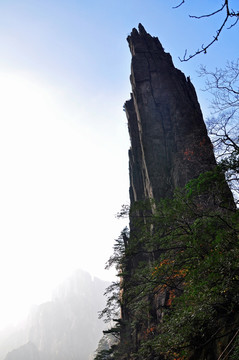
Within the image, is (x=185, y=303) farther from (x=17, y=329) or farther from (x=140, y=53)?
(x=17, y=329)

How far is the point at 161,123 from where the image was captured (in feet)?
69.1

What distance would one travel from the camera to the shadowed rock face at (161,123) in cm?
1764

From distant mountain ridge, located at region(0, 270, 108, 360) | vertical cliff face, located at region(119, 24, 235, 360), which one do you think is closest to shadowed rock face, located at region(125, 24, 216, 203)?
vertical cliff face, located at region(119, 24, 235, 360)

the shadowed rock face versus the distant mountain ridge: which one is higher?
the shadowed rock face

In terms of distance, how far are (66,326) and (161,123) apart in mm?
128230

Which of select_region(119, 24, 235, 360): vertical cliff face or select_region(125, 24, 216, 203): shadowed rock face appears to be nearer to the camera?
select_region(119, 24, 235, 360): vertical cliff face

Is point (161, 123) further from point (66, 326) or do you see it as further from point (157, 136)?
point (66, 326)

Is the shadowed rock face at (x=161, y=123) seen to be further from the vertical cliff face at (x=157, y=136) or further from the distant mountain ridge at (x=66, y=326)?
the distant mountain ridge at (x=66, y=326)

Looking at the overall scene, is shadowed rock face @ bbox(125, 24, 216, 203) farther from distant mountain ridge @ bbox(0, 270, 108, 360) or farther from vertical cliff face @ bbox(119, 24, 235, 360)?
distant mountain ridge @ bbox(0, 270, 108, 360)

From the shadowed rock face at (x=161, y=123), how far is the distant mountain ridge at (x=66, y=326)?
108 meters

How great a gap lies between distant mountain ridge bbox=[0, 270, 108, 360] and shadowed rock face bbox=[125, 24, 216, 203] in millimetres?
107880

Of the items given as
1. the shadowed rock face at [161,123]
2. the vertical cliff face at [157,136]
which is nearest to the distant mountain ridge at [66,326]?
the vertical cliff face at [157,136]

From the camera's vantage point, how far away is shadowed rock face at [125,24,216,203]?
695 inches

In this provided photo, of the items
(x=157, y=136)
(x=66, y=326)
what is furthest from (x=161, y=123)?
(x=66, y=326)
